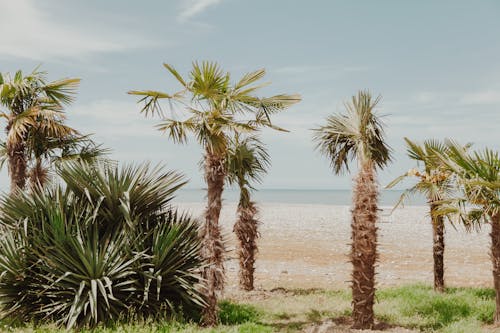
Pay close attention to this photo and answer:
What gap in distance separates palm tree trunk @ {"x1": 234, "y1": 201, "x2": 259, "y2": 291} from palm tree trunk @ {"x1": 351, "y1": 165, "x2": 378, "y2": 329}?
4.84 metres

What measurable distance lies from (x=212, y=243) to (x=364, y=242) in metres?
2.91

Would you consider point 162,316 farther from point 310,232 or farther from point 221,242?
point 310,232

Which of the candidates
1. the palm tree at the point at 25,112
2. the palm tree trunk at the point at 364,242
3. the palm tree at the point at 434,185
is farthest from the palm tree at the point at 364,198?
the palm tree at the point at 25,112

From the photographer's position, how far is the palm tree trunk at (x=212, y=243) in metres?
9.26

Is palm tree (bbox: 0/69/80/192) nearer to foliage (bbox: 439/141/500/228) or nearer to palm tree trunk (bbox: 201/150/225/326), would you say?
palm tree trunk (bbox: 201/150/225/326)

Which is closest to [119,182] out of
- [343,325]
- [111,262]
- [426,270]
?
[111,262]

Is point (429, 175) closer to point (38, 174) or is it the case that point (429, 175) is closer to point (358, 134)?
point (358, 134)

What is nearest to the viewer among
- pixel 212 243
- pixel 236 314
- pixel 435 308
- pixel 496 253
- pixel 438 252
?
pixel 212 243

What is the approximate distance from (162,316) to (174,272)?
793mm

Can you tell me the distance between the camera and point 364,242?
9734mm

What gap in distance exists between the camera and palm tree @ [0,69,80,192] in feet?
42.0

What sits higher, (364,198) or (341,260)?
(364,198)

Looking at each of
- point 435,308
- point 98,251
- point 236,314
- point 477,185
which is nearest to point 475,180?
point 477,185

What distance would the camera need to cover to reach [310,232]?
32906mm
